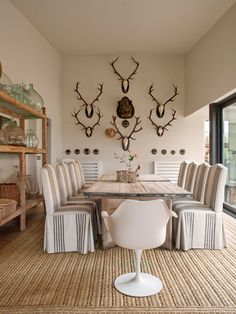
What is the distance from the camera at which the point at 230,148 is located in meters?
4.75

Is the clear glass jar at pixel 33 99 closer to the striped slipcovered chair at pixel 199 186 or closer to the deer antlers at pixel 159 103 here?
the striped slipcovered chair at pixel 199 186

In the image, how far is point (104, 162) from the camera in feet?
20.3

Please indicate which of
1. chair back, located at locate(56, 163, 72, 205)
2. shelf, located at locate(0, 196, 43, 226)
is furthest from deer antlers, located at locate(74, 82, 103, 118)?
chair back, located at locate(56, 163, 72, 205)

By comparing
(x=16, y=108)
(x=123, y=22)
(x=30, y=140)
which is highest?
(x=123, y=22)

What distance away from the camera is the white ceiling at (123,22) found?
13.0 feet

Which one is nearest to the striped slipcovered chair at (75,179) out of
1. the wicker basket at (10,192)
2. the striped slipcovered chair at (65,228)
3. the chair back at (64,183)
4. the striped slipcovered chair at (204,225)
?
the chair back at (64,183)

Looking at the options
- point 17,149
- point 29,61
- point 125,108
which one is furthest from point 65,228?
point 125,108

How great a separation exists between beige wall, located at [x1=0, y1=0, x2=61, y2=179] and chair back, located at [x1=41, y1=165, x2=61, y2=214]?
4.43 ft

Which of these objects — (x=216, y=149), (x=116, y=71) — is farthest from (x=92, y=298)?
(x=116, y=71)

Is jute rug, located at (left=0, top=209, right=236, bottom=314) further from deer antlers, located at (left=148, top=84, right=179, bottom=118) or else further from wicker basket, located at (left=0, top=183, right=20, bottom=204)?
deer antlers, located at (left=148, top=84, right=179, bottom=118)

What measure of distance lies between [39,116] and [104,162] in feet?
7.63

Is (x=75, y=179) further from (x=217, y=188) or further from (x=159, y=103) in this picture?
(x=159, y=103)

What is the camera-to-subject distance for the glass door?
15.2 feet

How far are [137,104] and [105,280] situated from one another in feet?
15.0
